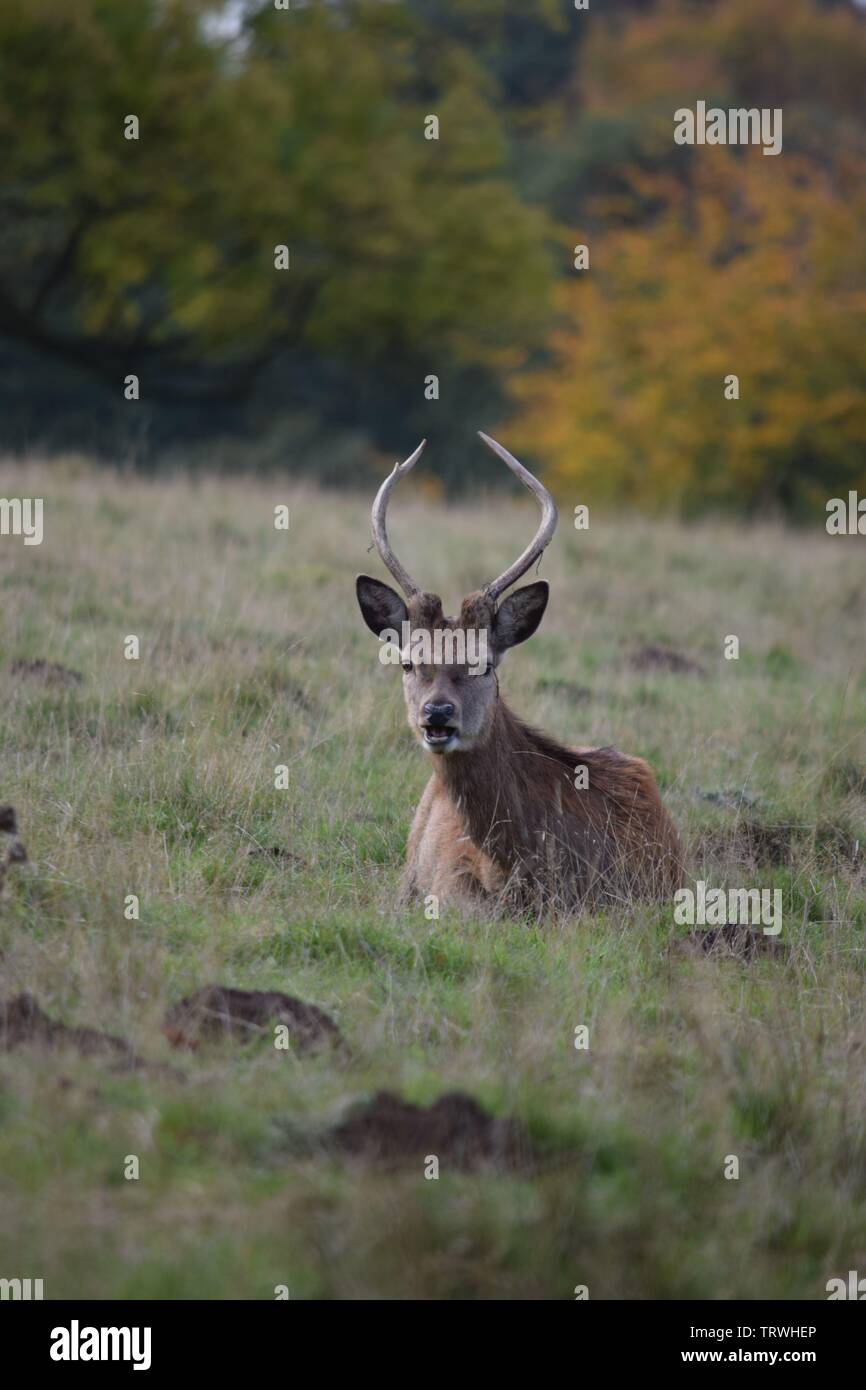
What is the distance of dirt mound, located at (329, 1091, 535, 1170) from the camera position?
4.71 m

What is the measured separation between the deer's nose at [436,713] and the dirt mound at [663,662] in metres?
4.75

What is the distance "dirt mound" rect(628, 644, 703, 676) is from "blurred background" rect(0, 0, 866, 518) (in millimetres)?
9277

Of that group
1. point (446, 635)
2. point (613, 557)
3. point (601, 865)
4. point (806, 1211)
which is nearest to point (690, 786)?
point (601, 865)

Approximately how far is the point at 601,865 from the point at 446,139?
21151 mm

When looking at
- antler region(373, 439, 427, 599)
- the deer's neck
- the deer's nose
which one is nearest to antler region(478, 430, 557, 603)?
antler region(373, 439, 427, 599)

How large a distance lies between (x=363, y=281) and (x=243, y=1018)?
20.8m

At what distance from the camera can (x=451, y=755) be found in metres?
7.18

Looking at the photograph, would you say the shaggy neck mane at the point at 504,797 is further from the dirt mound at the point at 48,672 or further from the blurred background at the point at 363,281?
the blurred background at the point at 363,281

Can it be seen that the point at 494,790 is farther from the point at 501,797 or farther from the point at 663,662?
the point at 663,662

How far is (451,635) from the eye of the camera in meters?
7.21

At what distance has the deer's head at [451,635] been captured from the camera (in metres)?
6.98

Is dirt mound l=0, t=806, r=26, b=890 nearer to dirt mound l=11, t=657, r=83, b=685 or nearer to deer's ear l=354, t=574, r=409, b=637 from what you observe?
deer's ear l=354, t=574, r=409, b=637

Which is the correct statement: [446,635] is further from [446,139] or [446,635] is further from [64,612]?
[446,139]

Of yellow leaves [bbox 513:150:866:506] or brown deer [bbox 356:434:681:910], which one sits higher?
yellow leaves [bbox 513:150:866:506]
